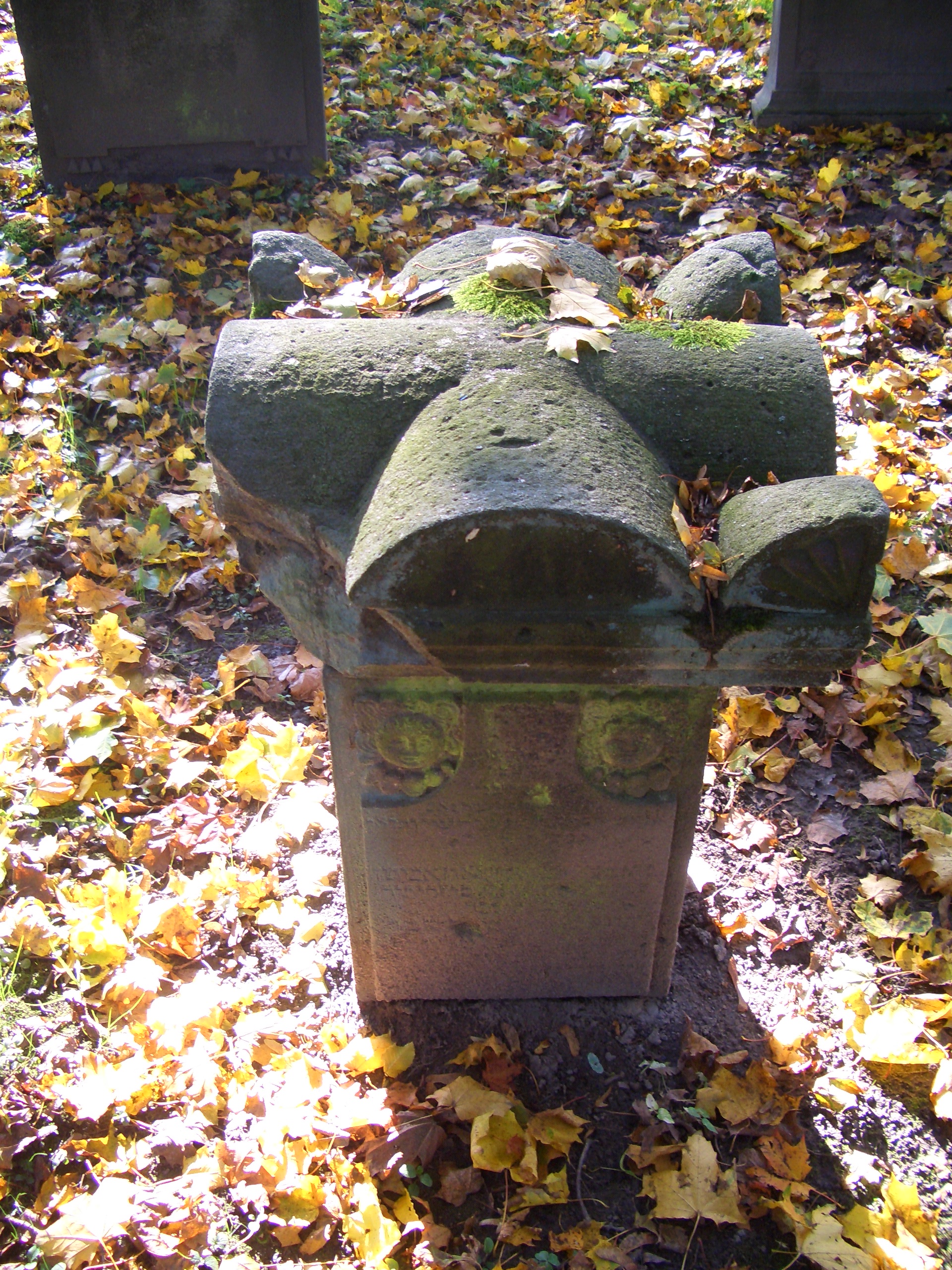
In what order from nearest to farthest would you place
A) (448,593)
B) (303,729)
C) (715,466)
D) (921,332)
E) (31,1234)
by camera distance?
(448,593) < (715,466) < (31,1234) < (303,729) < (921,332)

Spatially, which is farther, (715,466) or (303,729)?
(303,729)

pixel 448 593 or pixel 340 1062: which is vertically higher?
pixel 448 593

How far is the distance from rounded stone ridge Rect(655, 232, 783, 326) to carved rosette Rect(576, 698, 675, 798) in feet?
2.79

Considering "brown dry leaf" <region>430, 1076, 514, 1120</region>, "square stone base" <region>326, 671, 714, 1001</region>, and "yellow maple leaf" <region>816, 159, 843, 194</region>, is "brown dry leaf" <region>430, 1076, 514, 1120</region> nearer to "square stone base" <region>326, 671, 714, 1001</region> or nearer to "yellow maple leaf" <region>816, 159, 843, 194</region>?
"square stone base" <region>326, 671, 714, 1001</region>

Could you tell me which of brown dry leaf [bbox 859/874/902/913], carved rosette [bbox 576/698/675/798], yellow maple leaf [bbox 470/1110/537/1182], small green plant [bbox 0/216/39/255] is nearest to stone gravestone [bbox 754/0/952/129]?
small green plant [bbox 0/216/39/255]

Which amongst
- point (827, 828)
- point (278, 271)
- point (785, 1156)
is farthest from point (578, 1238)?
point (278, 271)

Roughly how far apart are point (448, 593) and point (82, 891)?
5.12ft

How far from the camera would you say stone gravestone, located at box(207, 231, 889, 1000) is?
1.28m

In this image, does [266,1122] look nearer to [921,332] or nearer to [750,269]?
[750,269]

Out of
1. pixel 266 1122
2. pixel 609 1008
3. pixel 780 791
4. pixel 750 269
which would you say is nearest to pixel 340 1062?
pixel 266 1122

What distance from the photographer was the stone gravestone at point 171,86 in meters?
4.61

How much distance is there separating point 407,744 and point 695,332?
872mm

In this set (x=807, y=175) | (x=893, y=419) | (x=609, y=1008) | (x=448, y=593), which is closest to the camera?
(x=448, y=593)

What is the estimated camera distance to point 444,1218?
71.4 inches
